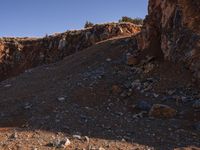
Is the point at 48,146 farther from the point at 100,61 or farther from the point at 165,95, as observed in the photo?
the point at 100,61

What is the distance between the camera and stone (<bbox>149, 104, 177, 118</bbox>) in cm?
1087

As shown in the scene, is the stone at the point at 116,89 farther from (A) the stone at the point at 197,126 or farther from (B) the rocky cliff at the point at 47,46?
(B) the rocky cliff at the point at 47,46

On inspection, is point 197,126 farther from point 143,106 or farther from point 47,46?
point 47,46

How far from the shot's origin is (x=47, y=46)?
27.2 meters

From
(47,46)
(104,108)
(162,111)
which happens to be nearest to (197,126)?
(162,111)

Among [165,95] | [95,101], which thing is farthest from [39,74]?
[165,95]

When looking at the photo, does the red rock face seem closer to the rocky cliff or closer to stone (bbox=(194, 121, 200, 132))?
stone (bbox=(194, 121, 200, 132))

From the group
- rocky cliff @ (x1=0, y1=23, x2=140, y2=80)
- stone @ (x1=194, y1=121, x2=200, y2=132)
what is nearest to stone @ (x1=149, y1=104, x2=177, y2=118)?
stone @ (x1=194, y1=121, x2=200, y2=132)

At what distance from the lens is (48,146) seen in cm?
921

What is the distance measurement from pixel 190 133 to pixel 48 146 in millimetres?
3174

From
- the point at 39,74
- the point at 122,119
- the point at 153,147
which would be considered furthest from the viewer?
the point at 39,74

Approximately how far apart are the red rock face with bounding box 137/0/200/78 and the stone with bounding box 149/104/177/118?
1556mm

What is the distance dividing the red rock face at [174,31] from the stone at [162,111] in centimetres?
156

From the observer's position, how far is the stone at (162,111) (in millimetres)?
10867
